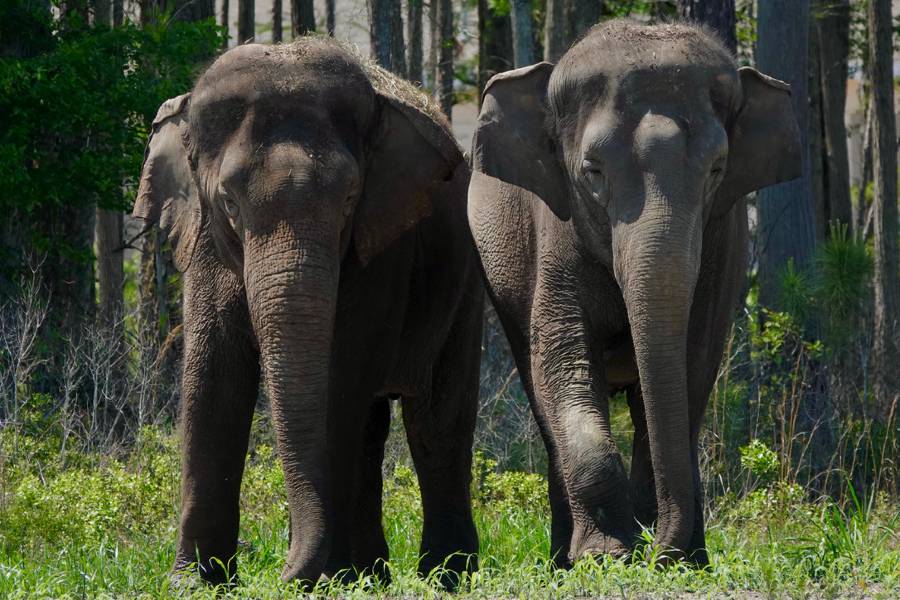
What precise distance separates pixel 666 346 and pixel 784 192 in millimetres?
10271

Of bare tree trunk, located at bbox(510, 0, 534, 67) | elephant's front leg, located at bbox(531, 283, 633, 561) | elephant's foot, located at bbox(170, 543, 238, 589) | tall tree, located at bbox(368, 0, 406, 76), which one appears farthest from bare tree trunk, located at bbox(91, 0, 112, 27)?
elephant's front leg, located at bbox(531, 283, 633, 561)

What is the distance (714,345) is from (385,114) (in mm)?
2060

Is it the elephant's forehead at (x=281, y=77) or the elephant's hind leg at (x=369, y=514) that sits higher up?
the elephant's forehead at (x=281, y=77)

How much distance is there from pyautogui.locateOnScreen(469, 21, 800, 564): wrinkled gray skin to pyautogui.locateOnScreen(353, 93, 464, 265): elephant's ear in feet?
1.00

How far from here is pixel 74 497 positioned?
10.7 metres

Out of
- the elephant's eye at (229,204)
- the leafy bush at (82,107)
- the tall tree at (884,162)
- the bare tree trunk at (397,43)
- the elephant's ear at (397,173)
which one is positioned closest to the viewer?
the elephant's eye at (229,204)

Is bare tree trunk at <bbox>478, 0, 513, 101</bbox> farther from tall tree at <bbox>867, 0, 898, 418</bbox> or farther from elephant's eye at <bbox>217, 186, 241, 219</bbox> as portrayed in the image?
elephant's eye at <bbox>217, 186, 241, 219</bbox>

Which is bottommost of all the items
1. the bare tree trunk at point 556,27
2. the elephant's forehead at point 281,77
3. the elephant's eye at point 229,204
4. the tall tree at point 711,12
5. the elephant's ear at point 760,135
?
the elephant's eye at point 229,204

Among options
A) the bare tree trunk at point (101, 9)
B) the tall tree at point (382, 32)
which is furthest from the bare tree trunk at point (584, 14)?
the bare tree trunk at point (101, 9)

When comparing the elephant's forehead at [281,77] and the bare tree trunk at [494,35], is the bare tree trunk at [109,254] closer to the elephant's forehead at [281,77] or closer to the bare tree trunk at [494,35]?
the bare tree trunk at [494,35]

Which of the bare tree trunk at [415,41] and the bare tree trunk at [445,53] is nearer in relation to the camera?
the bare tree trunk at [415,41]

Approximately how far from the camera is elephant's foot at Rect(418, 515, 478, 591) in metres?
9.30

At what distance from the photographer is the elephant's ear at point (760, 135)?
8180mm

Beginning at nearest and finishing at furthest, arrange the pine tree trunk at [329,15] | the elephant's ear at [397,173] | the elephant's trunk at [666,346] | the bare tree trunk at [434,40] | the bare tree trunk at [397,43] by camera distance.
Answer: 1. the elephant's trunk at [666,346]
2. the elephant's ear at [397,173]
3. the bare tree trunk at [397,43]
4. the pine tree trunk at [329,15]
5. the bare tree trunk at [434,40]
